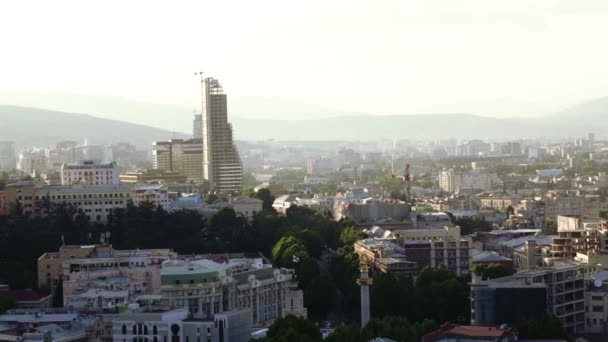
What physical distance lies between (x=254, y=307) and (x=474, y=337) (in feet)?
27.9

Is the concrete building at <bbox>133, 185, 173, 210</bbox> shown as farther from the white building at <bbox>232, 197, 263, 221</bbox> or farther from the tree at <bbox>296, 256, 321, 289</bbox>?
the tree at <bbox>296, 256, 321, 289</bbox>

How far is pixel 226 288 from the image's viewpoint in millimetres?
33438

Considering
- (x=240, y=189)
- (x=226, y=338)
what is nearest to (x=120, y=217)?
(x=226, y=338)

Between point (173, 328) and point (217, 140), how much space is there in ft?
162

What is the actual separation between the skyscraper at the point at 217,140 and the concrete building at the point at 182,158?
1844 mm

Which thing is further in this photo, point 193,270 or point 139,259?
point 139,259

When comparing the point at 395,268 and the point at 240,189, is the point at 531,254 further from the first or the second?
the point at 240,189

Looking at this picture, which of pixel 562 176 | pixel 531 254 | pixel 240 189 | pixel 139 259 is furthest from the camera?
pixel 562 176

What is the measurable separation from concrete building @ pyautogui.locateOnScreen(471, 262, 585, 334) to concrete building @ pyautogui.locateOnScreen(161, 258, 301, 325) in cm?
479

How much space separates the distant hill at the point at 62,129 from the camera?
162 meters

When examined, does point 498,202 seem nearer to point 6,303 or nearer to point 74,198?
point 74,198

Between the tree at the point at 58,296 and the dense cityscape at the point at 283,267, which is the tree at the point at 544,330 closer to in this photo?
the dense cityscape at the point at 283,267

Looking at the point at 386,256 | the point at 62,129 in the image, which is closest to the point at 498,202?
the point at 386,256

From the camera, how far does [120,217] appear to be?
47688 mm
